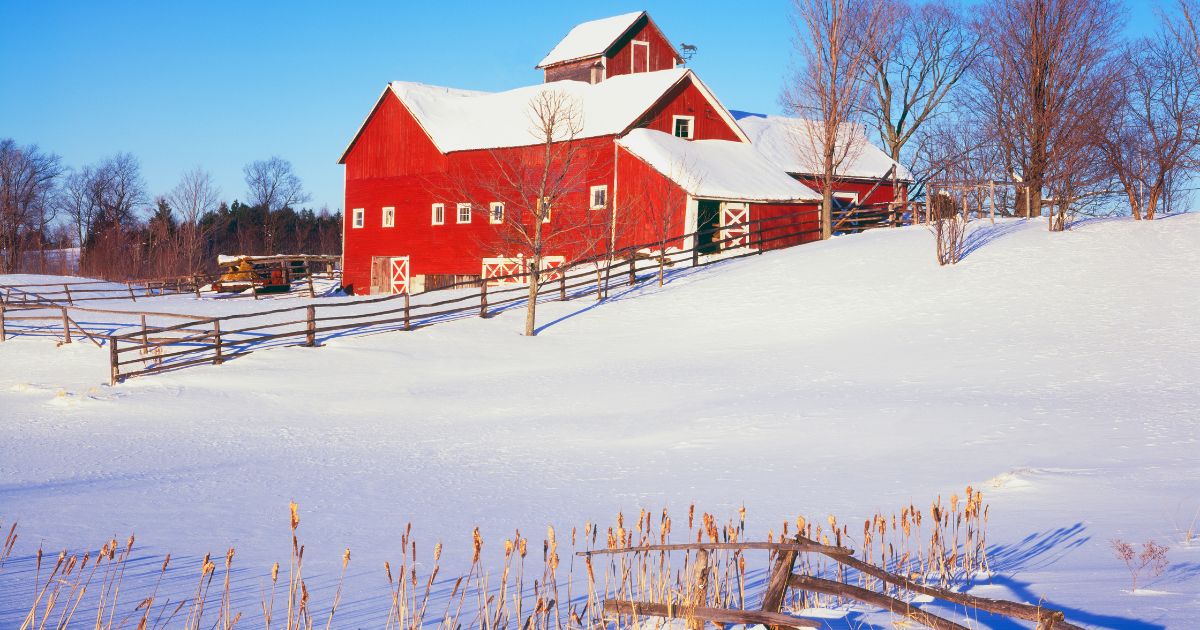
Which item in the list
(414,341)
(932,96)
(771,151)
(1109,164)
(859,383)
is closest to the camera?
(859,383)

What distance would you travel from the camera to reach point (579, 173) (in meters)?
31.1

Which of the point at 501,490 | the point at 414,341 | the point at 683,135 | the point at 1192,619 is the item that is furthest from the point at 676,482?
the point at 683,135

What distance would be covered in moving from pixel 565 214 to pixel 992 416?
23.3m

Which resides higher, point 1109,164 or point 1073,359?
point 1109,164

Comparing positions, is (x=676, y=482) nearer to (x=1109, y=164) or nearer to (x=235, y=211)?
(x=1109, y=164)

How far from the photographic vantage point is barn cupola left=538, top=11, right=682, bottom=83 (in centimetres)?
4316

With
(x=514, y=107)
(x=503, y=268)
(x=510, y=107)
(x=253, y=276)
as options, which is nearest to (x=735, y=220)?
(x=503, y=268)

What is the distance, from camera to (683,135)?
37.3 m

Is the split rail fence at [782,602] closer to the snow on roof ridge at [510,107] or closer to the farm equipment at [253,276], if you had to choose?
the snow on roof ridge at [510,107]

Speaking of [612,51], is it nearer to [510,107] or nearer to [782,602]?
[510,107]

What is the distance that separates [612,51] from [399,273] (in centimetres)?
1406

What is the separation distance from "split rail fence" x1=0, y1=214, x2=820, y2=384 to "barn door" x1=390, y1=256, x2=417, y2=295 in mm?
5355

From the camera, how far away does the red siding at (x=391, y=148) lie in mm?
40656

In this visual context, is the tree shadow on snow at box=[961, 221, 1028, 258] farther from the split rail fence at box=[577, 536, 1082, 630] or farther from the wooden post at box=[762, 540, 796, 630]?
the wooden post at box=[762, 540, 796, 630]
